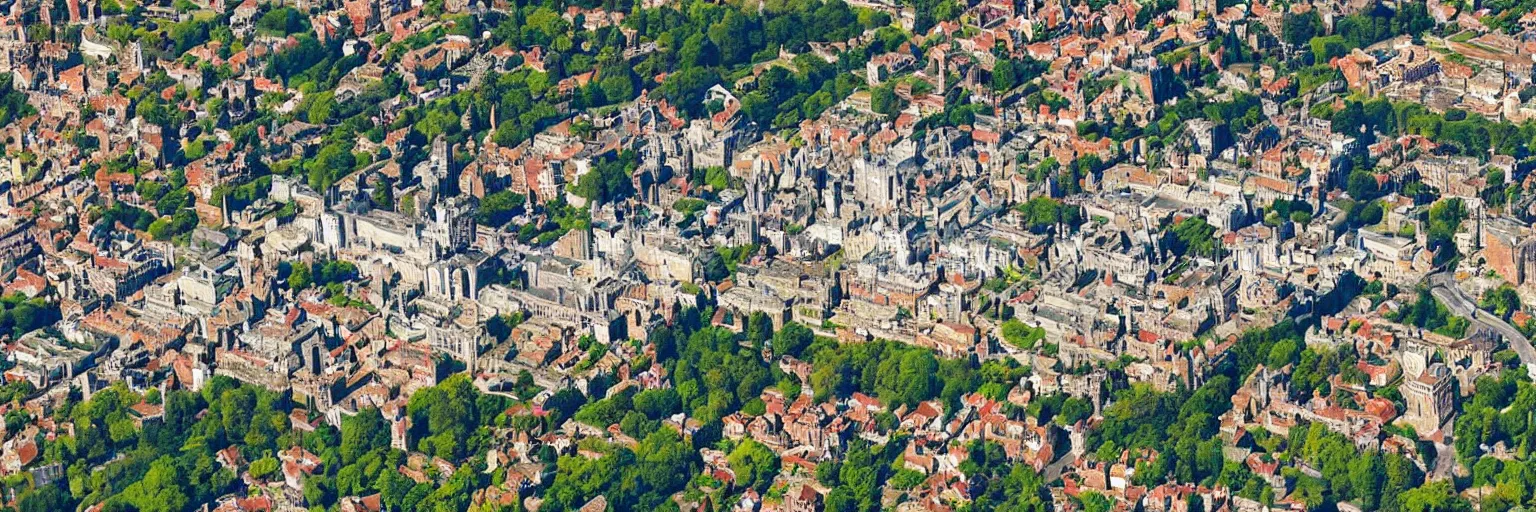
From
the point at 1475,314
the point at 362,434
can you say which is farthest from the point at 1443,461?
the point at 362,434

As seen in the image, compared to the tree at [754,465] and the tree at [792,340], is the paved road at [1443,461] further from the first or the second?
the tree at [792,340]

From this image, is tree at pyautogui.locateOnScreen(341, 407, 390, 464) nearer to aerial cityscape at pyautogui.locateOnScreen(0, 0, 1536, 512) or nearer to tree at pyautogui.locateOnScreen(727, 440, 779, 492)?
aerial cityscape at pyautogui.locateOnScreen(0, 0, 1536, 512)

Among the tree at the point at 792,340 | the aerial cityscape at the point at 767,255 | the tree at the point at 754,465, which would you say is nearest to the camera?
the tree at the point at 754,465

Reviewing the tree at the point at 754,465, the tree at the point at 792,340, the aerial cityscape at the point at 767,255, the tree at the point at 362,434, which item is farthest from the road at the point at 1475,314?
the tree at the point at 362,434

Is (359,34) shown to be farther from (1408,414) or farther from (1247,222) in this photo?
(1408,414)

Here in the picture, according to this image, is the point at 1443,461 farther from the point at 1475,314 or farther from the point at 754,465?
the point at 754,465

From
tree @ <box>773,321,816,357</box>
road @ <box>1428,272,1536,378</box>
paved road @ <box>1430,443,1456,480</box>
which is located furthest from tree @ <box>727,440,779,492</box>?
road @ <box>1428,272,1536,378</box>

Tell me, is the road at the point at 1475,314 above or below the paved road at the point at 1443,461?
below
